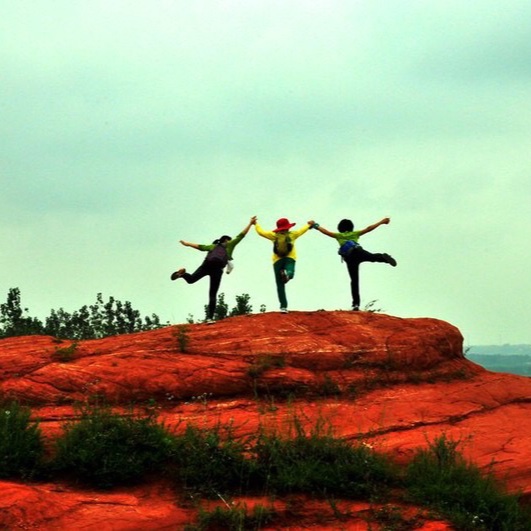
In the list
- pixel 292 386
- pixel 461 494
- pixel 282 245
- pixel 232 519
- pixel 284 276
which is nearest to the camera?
pixel 232 519

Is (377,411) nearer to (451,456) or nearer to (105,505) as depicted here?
(451,456)

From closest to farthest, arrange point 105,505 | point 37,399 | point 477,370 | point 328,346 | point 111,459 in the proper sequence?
point 105,505 → point 111,459 → point 37,399 → point 328,346 → point 477,370

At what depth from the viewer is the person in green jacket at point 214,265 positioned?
1520 centimetres

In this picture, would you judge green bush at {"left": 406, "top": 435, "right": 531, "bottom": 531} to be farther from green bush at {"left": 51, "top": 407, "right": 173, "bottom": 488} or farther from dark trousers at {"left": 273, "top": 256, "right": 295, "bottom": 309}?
dark trousers at {"left": 273, "top": 256, "right": 295, "bottom": 309}

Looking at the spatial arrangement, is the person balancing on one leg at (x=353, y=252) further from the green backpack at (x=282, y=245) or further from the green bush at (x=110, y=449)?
the green bush at (x=110, y=449)

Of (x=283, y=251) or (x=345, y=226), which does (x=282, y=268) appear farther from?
(x=345, y=226)

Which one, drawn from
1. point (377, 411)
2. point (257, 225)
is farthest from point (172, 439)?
point (257, 225)

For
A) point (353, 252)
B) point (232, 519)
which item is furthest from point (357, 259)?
point (232, 519)

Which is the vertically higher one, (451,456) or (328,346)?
(328,346)

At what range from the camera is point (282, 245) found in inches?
590

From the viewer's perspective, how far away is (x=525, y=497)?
10.5 m

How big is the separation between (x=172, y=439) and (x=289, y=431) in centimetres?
171

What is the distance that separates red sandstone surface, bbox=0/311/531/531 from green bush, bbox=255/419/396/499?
0.29m

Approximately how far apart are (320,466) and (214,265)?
5.92m
